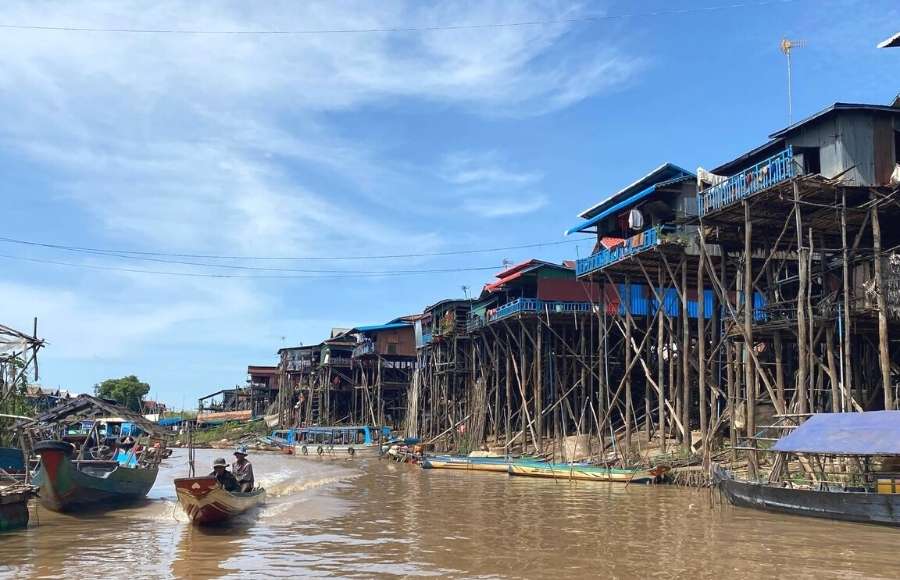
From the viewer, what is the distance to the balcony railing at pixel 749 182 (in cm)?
2114

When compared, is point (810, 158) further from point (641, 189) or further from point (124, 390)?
point (124, 390)

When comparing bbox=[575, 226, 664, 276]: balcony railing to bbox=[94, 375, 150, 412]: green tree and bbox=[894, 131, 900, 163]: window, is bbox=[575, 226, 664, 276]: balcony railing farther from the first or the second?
bbox=[94, 375, 150, 412]: green tree

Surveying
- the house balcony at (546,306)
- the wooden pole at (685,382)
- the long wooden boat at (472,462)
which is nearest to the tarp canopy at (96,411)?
the long wooden boat at (472,462)

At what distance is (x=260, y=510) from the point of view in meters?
19.4

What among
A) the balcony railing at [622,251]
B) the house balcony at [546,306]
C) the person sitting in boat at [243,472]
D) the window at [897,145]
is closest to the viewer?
the person sitting in boat at [243,472]

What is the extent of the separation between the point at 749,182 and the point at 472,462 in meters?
17.2

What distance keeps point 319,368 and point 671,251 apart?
39663 mm

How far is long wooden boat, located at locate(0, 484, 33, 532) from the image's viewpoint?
14.9 metres

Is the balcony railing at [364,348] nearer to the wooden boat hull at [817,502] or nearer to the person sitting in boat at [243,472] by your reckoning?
the person sitting in boat at [243,472]

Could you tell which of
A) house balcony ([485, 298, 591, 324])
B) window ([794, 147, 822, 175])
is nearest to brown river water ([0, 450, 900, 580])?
window ([794, 147, 822, 175])

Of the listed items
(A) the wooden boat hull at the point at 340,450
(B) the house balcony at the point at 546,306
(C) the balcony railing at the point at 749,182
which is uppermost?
(C) the balcony railing at the point at 749,182

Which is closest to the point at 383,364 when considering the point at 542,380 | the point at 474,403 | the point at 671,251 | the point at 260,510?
the point at 474,403

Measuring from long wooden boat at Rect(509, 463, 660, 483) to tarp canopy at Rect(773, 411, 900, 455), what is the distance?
7.48m

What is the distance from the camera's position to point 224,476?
1664 centimetres
